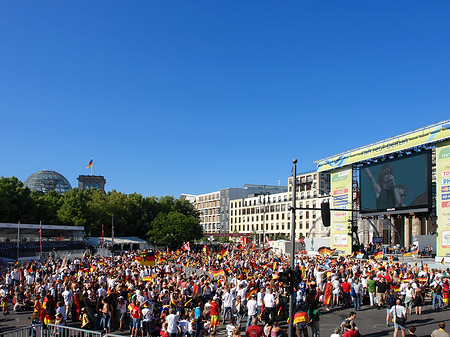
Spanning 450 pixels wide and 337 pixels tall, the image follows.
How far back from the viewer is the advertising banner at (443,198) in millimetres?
35562

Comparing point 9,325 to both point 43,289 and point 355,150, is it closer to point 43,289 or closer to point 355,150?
point 43,289

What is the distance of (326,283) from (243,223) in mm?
98436

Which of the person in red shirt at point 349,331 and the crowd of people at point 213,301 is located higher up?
the person in red shirt at point 349,331

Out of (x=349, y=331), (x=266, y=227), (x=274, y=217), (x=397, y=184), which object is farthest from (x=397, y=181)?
(x=266, y=227)

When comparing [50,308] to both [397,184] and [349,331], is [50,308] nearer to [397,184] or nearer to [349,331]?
[349,331]

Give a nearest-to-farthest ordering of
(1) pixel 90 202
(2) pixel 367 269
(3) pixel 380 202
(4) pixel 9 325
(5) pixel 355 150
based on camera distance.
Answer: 1. (4) pixel 9 325
2. (2) pixel 367 269
3. (3) pixel 380 202
4. (5) pixel 355 150
5. (1) pixel 90 202

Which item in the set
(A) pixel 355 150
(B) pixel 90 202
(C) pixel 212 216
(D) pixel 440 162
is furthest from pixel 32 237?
(C) pixel 212 216

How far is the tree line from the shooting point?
6606cm

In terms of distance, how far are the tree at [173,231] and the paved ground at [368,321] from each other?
2280 inches

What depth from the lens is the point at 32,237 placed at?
67312 mm

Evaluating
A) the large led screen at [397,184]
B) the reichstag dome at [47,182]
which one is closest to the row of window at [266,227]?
the large led screen at [397,184]

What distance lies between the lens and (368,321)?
706 inches

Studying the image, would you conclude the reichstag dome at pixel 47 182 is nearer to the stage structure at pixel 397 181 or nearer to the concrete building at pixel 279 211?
the concrete building at pixel 279 211

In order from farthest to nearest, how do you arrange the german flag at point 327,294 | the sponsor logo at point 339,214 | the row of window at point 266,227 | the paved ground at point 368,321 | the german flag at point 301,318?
the row of window at point 266,227
the sponsor logo at point 339,214
the german flag at point 327,294
the paved ground at point 368,321
the german flag at point 301,318
